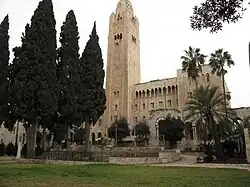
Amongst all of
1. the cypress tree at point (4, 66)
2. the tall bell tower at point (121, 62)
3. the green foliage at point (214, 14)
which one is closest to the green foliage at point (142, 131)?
the tall bell tower at point (121, 62)

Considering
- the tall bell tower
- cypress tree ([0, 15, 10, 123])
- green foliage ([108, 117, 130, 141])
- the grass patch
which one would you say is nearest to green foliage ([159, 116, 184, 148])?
green foliage ([108, 117, 130, 141])

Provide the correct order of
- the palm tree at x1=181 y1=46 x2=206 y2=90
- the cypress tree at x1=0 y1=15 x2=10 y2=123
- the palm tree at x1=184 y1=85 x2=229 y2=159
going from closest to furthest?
the cypress tree at x1=0 y1=15 x2=10 y2=123 < the palm tree at x1=184 y1=85 x2=229 y2=159 < the palm tree at x1=181 y1=46 x2=206 y2=90

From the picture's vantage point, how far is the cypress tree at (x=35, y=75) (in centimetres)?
2680

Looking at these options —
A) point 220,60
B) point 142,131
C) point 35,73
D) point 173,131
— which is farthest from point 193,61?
point 35,73

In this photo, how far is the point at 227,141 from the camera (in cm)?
3103

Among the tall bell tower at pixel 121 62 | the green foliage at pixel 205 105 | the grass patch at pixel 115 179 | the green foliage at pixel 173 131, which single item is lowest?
the grass patch at pixel 115 179

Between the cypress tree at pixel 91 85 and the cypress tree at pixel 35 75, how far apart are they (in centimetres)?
396

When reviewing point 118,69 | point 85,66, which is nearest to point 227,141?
point 85,66

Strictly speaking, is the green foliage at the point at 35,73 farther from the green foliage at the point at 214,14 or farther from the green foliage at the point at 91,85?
the green foliage at the point at 214,14

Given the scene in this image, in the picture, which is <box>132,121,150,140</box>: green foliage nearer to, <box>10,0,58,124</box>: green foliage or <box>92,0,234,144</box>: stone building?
<box>92,0,234,144</box>: stone building

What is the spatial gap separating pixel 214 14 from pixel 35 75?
22.1 metres

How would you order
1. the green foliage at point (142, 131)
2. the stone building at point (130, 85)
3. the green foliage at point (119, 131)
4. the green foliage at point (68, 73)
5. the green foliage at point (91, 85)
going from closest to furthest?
the green foliage at point (68, 73) → the green foliage at point (91, 85) → the green foliage at point (142, 131) → the green foliage at point (119, 131) → the stone building at point (130, 85)

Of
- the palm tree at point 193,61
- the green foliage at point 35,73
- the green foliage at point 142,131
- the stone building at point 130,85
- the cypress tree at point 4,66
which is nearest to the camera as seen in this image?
the green foliage at point 35,73

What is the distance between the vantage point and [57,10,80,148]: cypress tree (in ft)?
98.7
